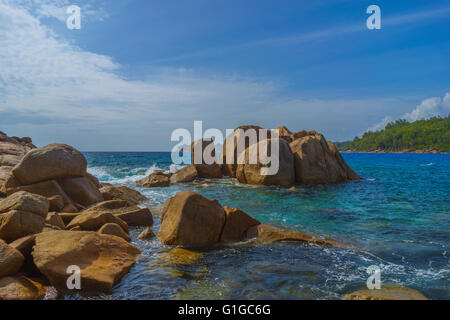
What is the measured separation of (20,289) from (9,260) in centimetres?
65

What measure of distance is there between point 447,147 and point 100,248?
152 meters

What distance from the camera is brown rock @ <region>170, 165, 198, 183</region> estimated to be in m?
→ 25.8

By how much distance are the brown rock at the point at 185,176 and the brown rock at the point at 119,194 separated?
952 centimetres

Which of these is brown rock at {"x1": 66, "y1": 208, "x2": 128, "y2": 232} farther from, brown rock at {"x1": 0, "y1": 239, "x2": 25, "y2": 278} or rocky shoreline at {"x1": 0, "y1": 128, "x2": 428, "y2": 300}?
brown rock at {"x1": 0, "y1": 239, "x2": 25, "y2": 278}

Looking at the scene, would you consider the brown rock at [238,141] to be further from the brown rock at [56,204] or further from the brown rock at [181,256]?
the brown rock at [181,256]

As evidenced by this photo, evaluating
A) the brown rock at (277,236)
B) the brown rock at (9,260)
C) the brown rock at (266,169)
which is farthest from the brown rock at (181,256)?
the brown rock at (266,169)

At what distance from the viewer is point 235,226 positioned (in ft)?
29.5

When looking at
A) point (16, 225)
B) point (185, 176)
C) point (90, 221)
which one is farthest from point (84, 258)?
point (185, 176)

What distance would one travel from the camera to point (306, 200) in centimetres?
1627

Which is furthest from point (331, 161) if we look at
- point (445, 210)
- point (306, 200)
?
point (445, 210)

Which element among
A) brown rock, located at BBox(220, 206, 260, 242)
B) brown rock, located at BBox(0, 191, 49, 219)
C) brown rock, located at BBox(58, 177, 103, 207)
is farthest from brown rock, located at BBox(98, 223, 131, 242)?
brown rock, located at BBox(58, 177, 103, 207)

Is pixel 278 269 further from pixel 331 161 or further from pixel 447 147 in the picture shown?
pixel 447 147

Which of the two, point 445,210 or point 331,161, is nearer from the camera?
point 445,210
